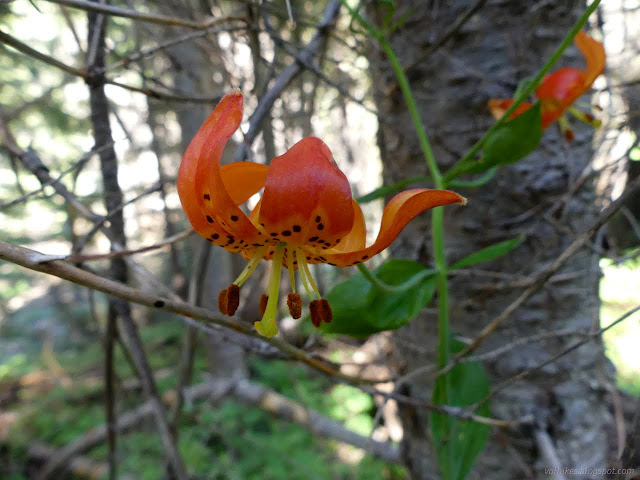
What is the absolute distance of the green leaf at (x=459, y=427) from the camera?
712 millimetres

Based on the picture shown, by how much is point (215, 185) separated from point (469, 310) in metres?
0.77

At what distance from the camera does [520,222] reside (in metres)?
0.95

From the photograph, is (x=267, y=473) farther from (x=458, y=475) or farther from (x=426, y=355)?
(x=458, y=475)

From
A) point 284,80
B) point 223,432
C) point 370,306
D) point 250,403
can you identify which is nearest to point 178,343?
point 250,403

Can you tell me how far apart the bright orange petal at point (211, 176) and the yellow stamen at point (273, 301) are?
8cm

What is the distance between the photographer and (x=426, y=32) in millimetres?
985

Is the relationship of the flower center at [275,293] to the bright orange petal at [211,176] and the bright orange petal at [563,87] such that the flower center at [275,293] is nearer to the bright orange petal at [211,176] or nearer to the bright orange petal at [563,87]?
the bright orange petal at [211,176]

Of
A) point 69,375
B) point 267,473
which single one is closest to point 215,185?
point 267,473

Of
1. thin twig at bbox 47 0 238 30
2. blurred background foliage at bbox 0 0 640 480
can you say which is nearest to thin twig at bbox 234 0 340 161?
blurred background foliage at bbox 0 0 640 480

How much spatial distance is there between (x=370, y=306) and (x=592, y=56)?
61 centimetres

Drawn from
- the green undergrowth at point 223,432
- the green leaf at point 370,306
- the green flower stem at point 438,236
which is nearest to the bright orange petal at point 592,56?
the green flower stem at point 438,236

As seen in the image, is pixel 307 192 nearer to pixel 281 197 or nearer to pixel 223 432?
pixel 281 197

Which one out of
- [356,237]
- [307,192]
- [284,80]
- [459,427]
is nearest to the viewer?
[307,192]

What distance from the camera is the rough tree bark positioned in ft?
3.05
